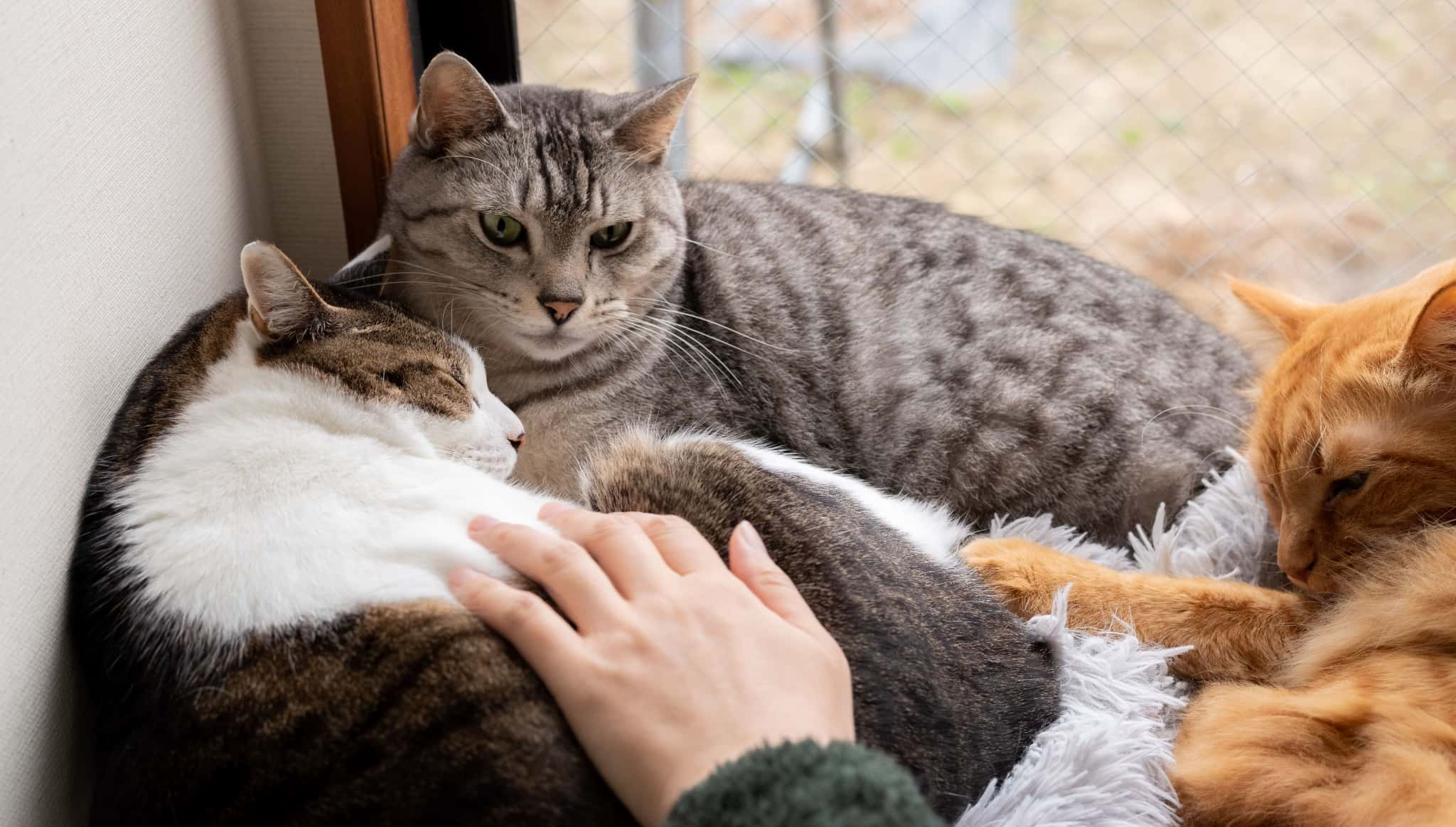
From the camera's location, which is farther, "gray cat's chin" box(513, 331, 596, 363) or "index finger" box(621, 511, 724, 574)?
"gray cat's chin" box(513, 331, 596, 363)

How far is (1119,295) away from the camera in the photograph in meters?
2.08

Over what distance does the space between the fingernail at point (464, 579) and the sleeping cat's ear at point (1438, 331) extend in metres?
1.13

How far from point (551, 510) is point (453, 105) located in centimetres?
72

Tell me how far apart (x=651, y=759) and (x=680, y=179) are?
1464 mm

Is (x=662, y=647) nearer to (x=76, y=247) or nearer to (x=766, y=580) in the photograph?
(x=766, y=580)

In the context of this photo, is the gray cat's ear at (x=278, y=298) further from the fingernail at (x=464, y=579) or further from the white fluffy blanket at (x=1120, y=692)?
the white fluffy blanket at (x=1120, y=692)

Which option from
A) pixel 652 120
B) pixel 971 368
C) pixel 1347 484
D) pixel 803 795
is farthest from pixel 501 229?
pixel 1347 484

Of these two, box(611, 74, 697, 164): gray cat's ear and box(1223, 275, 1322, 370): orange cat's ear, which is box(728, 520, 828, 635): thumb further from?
box(1223, 275, 1322, 370): orange cat's ear

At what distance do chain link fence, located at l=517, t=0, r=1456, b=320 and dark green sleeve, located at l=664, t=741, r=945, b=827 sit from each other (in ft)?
6.08

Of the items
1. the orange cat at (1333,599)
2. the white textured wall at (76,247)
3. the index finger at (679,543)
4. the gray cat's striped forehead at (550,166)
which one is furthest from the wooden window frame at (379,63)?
the orange cat at (1333,599)

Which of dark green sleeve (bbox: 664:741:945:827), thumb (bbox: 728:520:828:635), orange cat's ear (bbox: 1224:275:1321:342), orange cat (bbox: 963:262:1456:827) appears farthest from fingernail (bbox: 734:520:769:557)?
orange cat's ear (bbox: 1224:275:1321:342)

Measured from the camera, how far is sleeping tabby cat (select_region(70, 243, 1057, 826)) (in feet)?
3.32

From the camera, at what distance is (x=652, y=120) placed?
183 centimetres

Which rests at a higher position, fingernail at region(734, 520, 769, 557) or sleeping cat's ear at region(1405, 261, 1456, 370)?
Answer: sleeping cat's ear at region(1405, 261, 1456, 370)
